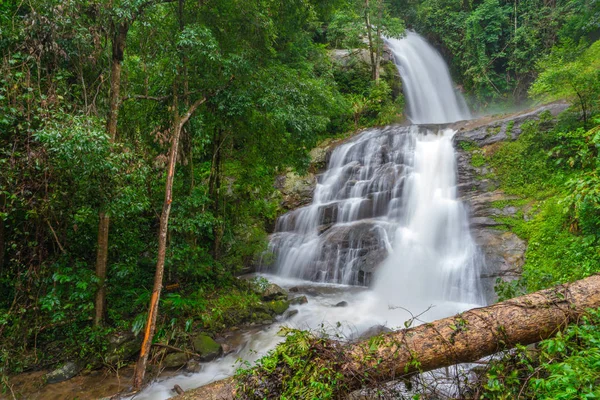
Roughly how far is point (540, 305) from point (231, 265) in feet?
22.4

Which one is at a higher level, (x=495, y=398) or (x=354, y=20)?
(x=354, y=20)

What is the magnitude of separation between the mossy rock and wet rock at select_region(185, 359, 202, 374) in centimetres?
218

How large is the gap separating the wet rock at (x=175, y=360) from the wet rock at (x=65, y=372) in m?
1.28

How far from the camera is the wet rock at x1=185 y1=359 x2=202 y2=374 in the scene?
5.63 m

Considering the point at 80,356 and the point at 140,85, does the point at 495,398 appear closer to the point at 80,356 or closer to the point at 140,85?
the point at 80,356

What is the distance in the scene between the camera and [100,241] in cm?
546

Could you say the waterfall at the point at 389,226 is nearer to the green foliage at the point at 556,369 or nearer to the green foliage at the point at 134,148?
the green foliage at the point at 134,148

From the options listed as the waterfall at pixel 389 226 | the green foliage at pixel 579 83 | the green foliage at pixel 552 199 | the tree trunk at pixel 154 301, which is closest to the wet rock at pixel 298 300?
the waterfall at pixel 389 226

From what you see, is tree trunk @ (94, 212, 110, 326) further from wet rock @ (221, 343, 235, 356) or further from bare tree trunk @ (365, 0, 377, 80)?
bare tree trunk @ (365, 0, 377, 80)

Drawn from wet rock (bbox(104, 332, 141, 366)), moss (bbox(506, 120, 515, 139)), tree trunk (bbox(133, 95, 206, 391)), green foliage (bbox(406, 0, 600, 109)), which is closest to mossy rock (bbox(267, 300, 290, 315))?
wet rock (bbox(104, 332, 141, 366))

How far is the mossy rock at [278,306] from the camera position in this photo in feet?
25.0

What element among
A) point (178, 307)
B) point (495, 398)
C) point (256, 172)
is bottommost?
point (178, 307)

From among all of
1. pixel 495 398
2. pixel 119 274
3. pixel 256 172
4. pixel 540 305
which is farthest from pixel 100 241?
pixel 540 305

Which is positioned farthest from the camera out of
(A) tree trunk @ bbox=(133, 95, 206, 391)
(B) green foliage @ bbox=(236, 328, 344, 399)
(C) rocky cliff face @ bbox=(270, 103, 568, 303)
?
(C) rocky cliff face @ bbox=(270, 103, 568, 303)
